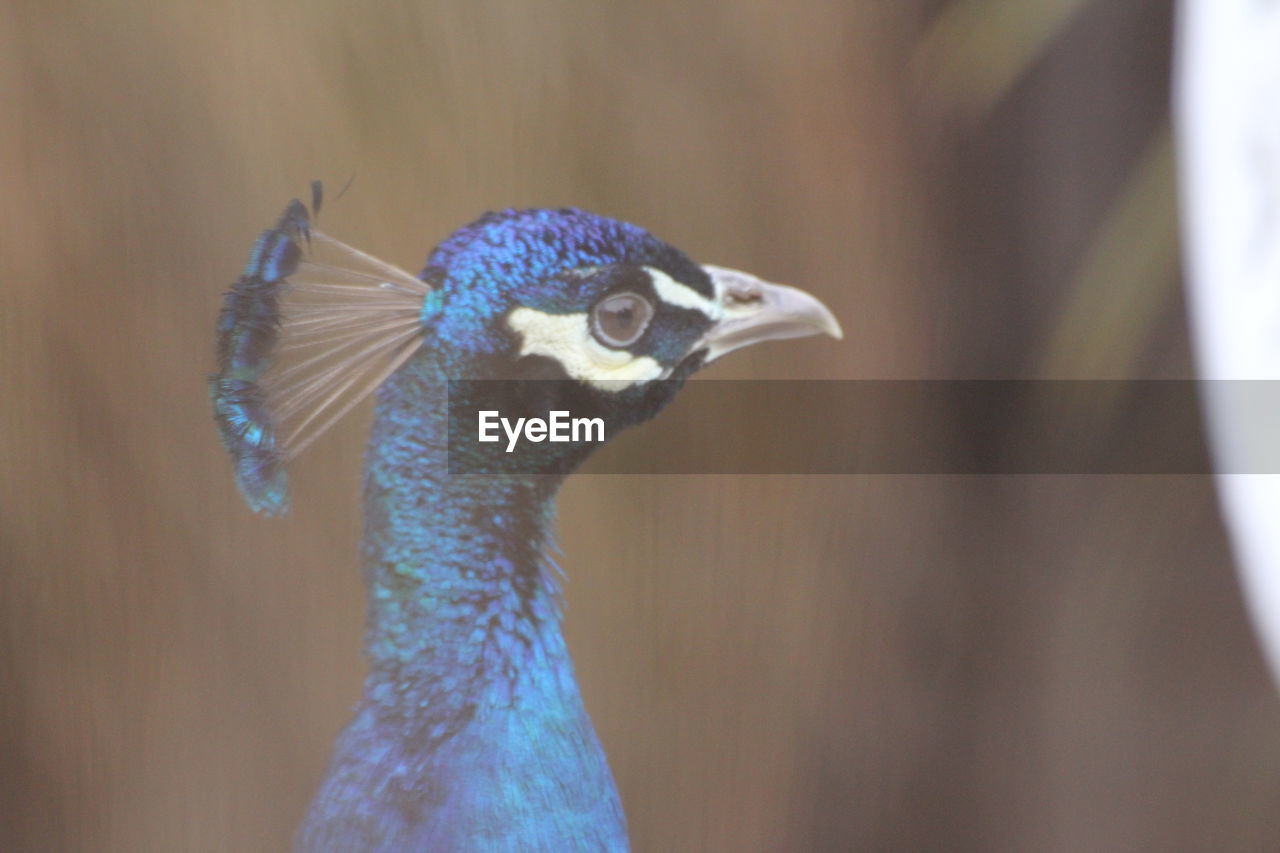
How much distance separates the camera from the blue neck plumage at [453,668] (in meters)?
0.51

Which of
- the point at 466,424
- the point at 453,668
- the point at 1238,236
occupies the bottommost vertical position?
the point at 453,668

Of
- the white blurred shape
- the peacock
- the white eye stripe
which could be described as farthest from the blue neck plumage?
the white blurred shape

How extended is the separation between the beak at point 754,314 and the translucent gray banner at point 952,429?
57mm

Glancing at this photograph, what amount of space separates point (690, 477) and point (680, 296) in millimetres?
134

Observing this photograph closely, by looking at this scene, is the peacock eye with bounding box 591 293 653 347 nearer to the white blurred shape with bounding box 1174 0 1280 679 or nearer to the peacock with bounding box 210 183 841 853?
the peacock with bounding box 210 183 841 853

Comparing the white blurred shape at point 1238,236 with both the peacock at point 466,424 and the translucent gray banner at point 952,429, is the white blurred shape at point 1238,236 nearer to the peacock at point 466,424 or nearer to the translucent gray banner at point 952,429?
the translucent gray banner at point 952,429

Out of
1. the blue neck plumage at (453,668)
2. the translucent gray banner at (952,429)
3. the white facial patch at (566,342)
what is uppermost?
the white facial patch at (566,342)

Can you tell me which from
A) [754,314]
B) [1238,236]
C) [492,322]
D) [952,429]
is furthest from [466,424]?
[1238,236]

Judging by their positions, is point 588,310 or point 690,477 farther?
point 690,477

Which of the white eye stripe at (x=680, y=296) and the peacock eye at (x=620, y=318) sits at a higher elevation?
the white eye stripe at (x=680, y=296)

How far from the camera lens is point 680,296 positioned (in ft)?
1.65

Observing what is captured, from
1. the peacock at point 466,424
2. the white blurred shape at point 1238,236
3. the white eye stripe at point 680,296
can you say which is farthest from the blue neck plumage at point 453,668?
the white blurred shape at point 1238,236

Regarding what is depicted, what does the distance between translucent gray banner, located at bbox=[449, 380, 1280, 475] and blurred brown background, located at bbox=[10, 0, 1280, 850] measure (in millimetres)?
12

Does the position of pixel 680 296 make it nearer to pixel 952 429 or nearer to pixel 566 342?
pixel 566 342
